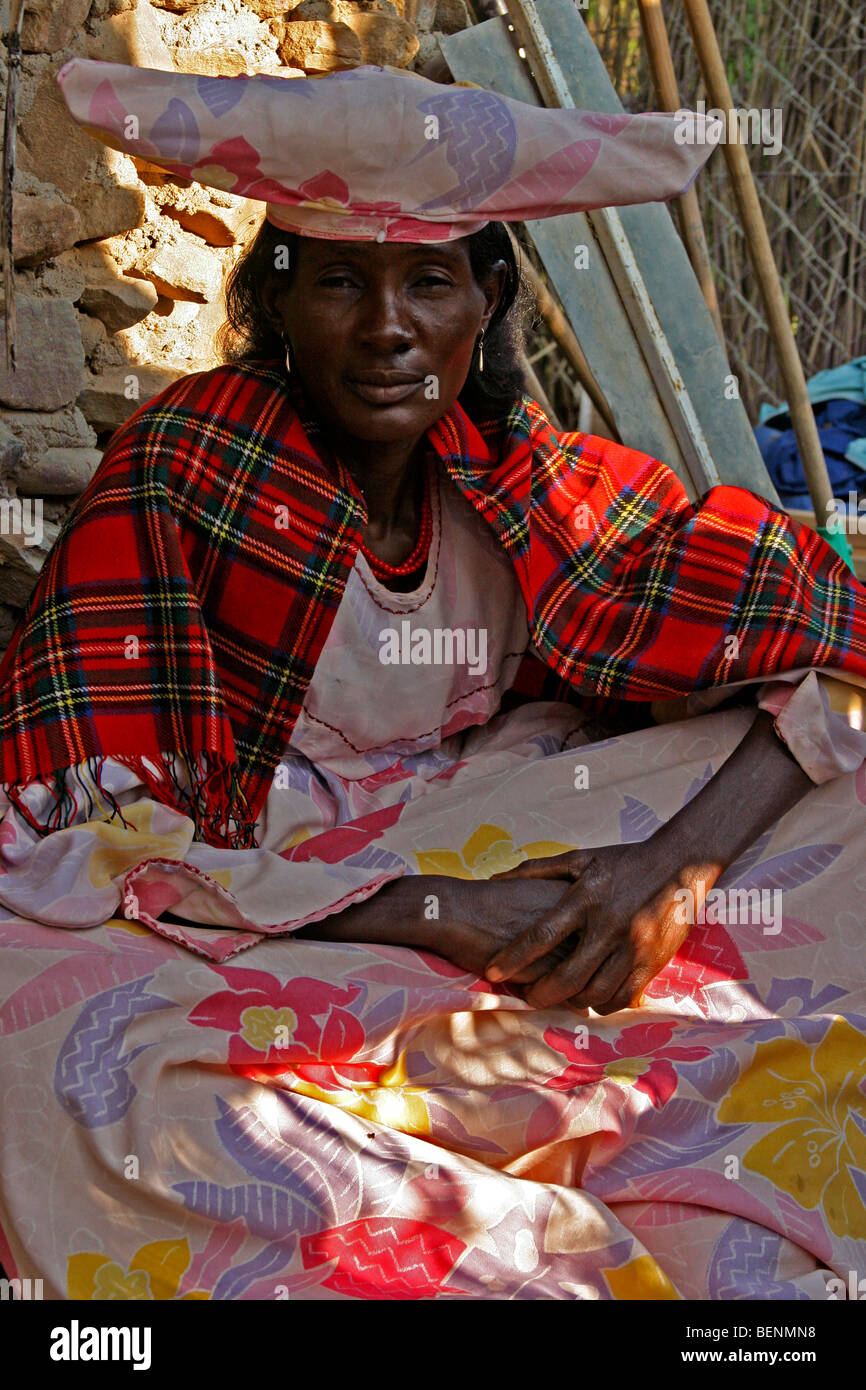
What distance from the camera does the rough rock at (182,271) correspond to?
253 centimetres

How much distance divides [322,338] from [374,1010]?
0.82 meters

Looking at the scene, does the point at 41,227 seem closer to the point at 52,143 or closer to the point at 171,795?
the point at 52,143

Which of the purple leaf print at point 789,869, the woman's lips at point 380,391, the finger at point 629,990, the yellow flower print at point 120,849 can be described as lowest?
the finger at point 629,990

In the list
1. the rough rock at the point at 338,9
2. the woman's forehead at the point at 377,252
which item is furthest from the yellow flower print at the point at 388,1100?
the rough rock at the point at 338,9

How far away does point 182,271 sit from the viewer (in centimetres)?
258

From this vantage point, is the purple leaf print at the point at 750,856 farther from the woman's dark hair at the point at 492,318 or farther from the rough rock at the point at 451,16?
the rough rock at the point at 451,16

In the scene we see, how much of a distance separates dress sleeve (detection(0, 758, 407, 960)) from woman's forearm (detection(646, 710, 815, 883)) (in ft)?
1.19

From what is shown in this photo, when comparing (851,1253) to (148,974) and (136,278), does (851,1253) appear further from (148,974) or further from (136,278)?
(136,278)

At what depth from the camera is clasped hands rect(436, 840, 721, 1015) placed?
160 cm

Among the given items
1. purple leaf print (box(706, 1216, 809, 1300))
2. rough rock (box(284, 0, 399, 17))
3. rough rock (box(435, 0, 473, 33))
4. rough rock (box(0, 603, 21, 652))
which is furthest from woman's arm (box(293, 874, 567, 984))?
rough rock (box(435, 0, 473, 33))

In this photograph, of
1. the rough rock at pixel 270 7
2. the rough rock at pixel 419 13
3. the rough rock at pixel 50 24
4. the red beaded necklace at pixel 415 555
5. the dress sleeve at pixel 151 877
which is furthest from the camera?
the rough rock at pixel 419 13

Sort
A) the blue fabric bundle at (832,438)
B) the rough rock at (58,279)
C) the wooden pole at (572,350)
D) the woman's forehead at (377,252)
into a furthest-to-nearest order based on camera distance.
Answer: the blue fabric bundle at (832,438), the wooden pole at (572,350), the rough rock at (58,279), the woman's forehead at (377,252)

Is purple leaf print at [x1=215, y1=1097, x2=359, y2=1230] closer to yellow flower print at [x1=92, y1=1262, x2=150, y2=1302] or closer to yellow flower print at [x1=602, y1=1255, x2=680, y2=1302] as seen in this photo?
yellow flower print at [x1=92, y1=1262, x2=150, y2=1302]
